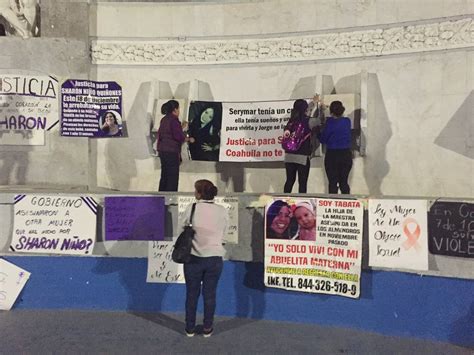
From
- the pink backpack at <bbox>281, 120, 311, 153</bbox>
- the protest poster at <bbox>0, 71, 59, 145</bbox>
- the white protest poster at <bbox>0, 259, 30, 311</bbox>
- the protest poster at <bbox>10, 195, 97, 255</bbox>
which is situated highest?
the protest poster at <bbox>0, 71, 59, 145</bbox>

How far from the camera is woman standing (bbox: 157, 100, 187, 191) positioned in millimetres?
8562

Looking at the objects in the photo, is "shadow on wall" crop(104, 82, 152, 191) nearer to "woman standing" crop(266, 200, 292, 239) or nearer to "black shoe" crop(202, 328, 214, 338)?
"woman standing" crop(266, 200, 292, 239)

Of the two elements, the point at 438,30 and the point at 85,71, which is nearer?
the point at 438,30

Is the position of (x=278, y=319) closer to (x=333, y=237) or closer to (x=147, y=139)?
(x=333, y=237)

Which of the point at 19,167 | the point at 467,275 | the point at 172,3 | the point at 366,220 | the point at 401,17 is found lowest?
the point at 467,275

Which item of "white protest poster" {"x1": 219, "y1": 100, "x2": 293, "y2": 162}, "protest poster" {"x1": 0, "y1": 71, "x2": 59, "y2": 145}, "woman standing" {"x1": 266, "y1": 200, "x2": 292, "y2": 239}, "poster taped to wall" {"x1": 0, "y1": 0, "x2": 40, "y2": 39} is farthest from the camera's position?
"poster taped to wall" {"x1": 0, "y1": 0, "x2": 40, "y2": 39}

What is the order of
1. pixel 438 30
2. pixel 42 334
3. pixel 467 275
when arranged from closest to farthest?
pixel 467 275 → pixel 42 334 → pixel 438 30

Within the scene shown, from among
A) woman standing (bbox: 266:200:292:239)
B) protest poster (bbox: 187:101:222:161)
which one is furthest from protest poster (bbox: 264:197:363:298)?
protest poster (bbox: 187:101:222:161)

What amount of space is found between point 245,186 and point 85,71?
3.63 m

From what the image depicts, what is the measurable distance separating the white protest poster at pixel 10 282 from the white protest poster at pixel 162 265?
1613 millimetres

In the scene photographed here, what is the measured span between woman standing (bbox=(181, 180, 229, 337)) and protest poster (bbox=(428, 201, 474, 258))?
220cm

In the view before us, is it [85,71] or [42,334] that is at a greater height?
[85,71]

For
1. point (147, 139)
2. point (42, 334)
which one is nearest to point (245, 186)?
point (147, 139)

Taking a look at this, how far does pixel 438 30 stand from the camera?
8.45 meters
